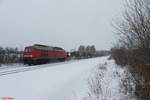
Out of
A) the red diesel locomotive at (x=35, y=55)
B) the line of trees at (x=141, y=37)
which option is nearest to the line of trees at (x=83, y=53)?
the red diesel locomotive at (x=35, y=55)

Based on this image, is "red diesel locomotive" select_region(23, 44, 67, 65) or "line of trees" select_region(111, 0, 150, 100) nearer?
"line of trees" select_region(111, 0, 150, 100)

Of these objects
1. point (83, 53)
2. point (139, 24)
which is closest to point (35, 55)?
point (139, 24)

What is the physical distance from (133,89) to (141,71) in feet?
4.52

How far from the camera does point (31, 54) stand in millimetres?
28453

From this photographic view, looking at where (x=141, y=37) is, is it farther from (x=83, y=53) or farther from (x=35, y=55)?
(x=83, y=53)

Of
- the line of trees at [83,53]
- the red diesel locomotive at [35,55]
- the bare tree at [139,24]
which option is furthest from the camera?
the line of trees at [83,53]

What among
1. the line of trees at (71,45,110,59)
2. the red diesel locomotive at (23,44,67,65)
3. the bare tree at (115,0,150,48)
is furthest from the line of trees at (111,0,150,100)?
the line of trees at (71,45,110,59)

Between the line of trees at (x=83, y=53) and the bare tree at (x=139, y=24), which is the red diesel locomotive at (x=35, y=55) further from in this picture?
the line of trees at (x=83, y=53)

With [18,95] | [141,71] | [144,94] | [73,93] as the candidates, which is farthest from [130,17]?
[18,95]

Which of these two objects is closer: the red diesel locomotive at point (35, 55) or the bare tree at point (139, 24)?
the bare tree at point (139, 24)

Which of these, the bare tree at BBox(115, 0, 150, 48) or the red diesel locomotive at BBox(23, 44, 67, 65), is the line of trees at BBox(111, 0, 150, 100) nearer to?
the bare tree at BBox(115, 0, 150, 48)

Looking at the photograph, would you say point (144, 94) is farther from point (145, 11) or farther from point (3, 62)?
point (3, 62)

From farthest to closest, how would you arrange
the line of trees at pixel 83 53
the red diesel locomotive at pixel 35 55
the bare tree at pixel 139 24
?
1. the line of trees at pixel 83 53
2. the red diesel locomotive at pixel 35 55
3. the bare tree at pixel 139 24

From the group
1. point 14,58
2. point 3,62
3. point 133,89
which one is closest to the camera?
point 133,89
